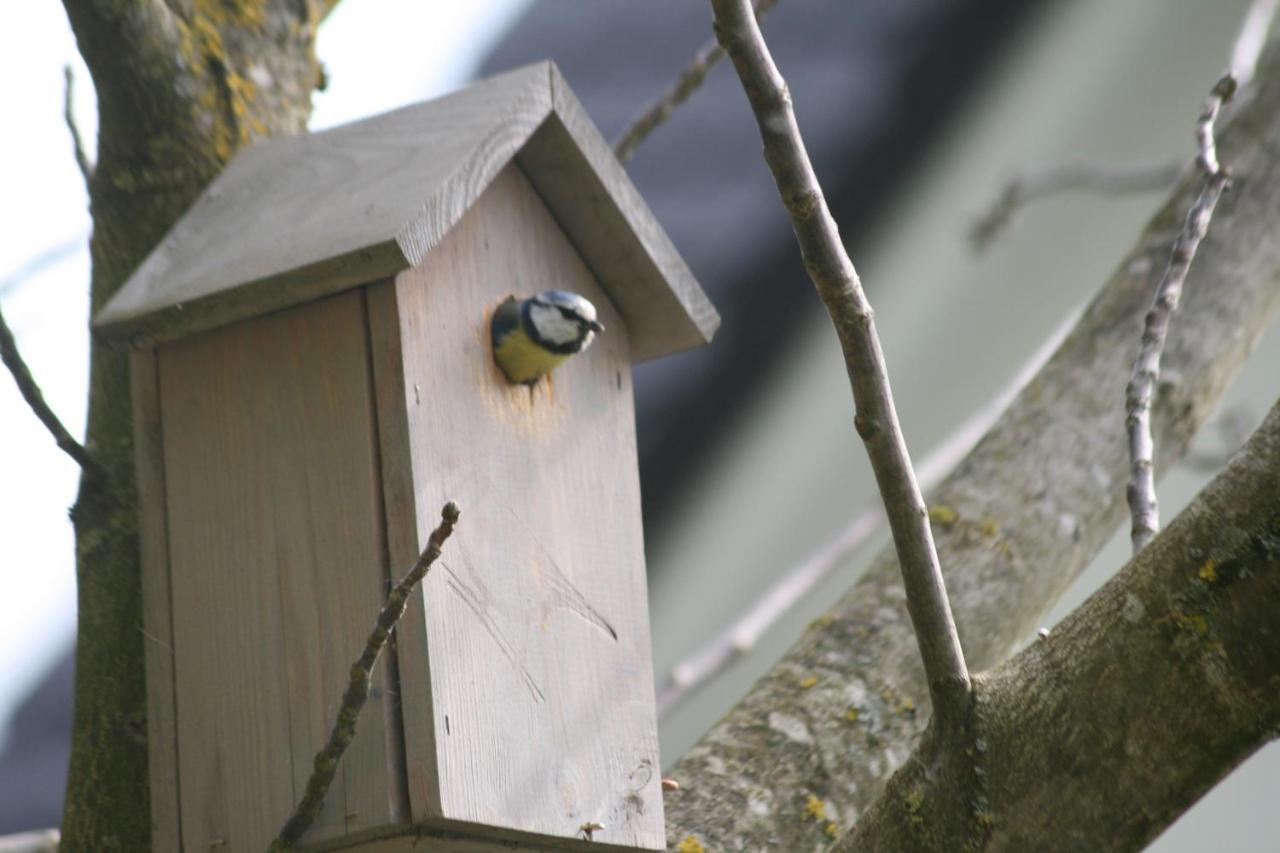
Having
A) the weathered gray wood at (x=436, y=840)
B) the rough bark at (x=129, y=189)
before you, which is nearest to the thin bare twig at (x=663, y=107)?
the rough bark at (x=129, y=189)

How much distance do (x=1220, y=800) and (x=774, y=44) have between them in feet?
6.53

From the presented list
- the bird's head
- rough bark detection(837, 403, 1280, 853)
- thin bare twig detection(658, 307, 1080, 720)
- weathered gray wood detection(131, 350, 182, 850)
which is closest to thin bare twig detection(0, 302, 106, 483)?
weathered gray wood detection(131, 350, 182, 850)

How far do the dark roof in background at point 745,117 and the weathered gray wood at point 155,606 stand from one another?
1714mm

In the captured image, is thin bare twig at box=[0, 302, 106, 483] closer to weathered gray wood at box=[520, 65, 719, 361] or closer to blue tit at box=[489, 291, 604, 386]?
blue tit at box=[489, 291, 604, 386]

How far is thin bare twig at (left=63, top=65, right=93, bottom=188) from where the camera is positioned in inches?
67.2

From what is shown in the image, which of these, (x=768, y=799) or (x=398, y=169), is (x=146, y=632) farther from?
(x=768, y=799)

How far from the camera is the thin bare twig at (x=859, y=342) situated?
1.07 meters

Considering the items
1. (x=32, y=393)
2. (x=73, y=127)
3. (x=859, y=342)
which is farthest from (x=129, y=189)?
(x=859, y=342)

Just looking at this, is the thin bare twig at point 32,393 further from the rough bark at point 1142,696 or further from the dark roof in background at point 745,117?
the dark roof in background at point 745,117

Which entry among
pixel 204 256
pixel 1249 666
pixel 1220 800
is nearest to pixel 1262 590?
pixel 1249 666

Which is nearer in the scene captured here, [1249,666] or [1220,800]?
[1249,666]

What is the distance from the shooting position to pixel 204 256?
5.19 ft

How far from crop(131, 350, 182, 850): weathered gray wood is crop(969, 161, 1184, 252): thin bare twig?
1.52 metres

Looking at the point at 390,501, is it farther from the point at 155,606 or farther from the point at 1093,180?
the point at 1093,180
